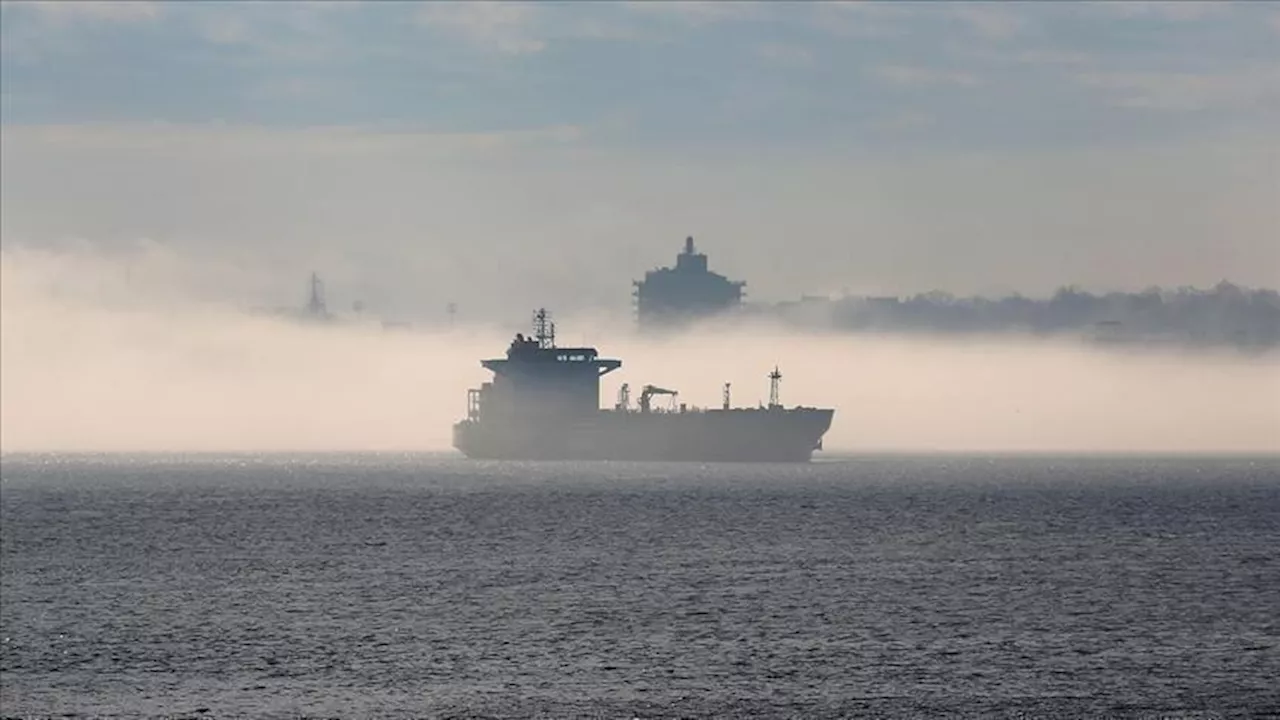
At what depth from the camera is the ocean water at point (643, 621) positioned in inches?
2330

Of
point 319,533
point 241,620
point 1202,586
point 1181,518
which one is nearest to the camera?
point 241,620

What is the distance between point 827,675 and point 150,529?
307 ft

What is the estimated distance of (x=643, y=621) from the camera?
78875mm

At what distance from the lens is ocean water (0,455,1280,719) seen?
194 ft

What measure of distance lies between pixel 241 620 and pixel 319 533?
62.6m

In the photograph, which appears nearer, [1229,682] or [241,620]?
[1229,682]

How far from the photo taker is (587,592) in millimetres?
92250

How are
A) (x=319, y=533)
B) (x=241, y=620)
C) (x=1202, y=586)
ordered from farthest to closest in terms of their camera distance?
(x=319, y=533), (x=1202, y=586), (x=241, y=620)

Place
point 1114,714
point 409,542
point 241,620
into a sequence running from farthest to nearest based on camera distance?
point 409,542
point 241,620
point 1114,714

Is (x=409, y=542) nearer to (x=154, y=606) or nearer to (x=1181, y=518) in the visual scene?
(x=154, y=606)

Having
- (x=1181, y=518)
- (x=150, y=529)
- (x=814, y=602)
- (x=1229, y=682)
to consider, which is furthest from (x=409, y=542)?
(x=1229, y=682)

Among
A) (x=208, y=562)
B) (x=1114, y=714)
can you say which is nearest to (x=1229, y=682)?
(x=1114, y=714)

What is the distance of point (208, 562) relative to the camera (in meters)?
113

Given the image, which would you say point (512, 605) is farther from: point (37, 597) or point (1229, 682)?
point (1229, 682)
